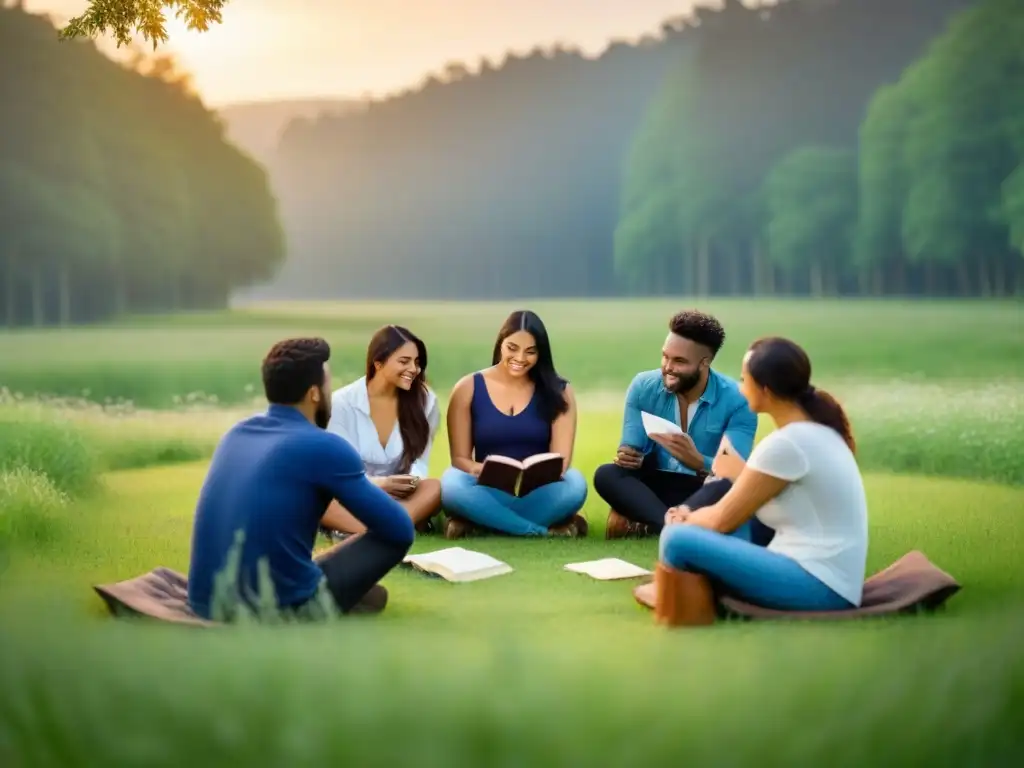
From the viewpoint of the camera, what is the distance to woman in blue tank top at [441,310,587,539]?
21.7 ft

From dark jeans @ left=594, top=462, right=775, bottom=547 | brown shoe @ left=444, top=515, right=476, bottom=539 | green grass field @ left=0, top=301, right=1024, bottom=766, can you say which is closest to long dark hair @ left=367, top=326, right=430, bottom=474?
brown shoe @ left=444, top=515, right=476, bottom=539

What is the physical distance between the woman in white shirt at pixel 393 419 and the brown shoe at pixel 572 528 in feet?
2.37

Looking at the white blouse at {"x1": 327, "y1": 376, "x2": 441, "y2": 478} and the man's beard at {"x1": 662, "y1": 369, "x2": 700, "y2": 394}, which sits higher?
the man's beard at {"x1": 662, "y1": 369, "x2": 700, "y2": 394}

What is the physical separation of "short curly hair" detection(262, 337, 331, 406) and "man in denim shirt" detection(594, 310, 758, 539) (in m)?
2.15

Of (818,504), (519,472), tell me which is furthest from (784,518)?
(519,472)

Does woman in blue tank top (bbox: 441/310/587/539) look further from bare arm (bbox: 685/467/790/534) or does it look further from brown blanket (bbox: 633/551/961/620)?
bare arm (bbox: 685/467/790/534)

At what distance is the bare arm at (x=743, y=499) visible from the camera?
4230mm

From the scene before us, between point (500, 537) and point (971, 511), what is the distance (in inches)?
127

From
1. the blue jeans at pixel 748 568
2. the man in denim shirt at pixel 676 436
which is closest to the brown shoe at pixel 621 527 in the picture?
the man in denim shirt at pixel 676 436

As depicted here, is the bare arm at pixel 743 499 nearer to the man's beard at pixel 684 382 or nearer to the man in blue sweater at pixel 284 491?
the man in blue sweater at pixel 284 491

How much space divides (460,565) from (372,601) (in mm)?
804

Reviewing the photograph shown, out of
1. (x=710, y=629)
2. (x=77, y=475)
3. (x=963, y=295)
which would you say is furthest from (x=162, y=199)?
(x=710, y=629)

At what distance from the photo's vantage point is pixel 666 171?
1409 centimetres

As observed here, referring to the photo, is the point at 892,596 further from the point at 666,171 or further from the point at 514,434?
the point at 666,171
